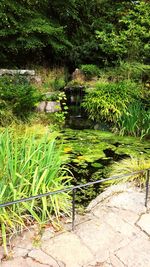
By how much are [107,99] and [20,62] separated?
3736mm

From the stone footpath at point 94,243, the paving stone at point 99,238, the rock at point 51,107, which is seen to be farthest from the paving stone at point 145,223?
the rock at point 51,107

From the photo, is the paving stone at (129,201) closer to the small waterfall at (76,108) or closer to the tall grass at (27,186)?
the tall grass at (27,186)

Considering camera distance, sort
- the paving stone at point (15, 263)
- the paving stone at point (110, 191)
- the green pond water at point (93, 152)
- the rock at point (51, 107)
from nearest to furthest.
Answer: the paving stone at point (15, 263), the paving stone at point (110, 191), the green pond water at point (93, 152), the rock at point (51, 107)

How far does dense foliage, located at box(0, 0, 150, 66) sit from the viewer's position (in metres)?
7.83

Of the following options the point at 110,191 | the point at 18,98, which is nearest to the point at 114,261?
the point at 110,191

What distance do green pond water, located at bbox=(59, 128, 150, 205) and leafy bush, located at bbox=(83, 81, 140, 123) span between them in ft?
1.99

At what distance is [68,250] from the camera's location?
1.95 m

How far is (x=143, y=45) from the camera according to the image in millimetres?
8188

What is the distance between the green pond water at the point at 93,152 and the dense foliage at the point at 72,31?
3.46 m

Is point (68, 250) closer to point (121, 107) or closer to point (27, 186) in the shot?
point (27, 186)

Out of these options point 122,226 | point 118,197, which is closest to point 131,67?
point 118,197

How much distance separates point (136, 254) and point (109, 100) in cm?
470

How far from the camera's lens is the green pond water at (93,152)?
3.55 metres

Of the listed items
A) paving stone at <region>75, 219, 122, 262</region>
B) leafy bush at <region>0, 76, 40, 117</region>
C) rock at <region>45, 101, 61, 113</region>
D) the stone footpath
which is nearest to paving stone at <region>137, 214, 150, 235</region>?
the stone footpath
